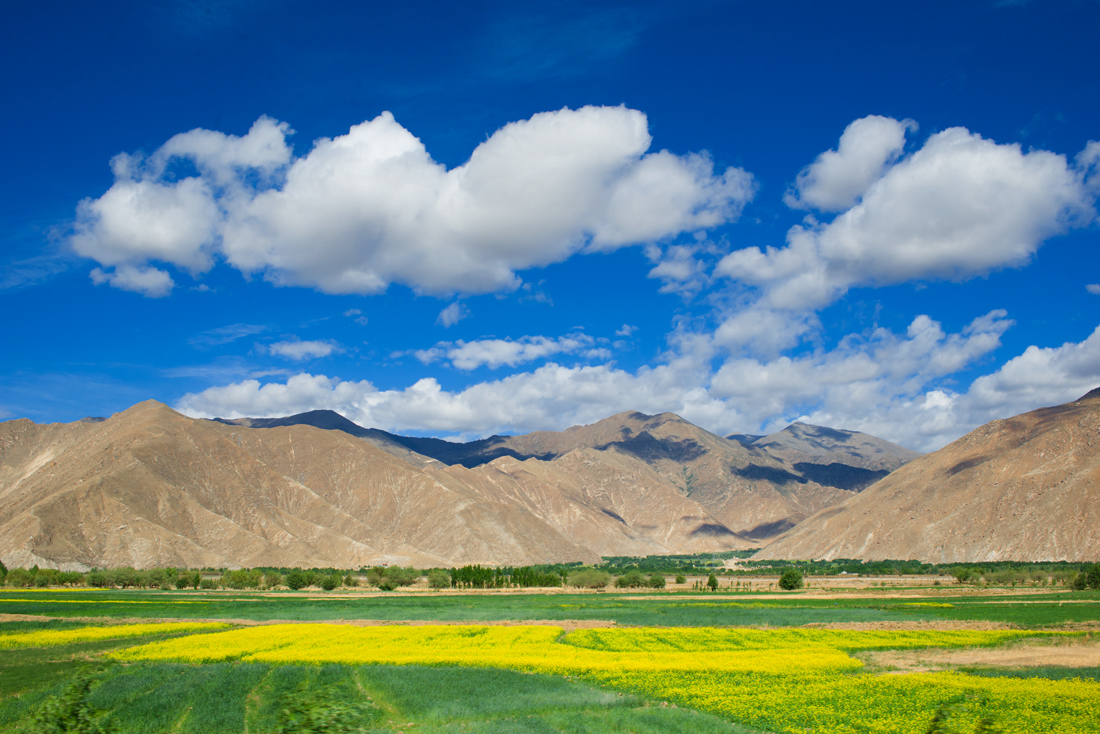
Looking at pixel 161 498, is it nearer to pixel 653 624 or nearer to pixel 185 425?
pixel 185 425

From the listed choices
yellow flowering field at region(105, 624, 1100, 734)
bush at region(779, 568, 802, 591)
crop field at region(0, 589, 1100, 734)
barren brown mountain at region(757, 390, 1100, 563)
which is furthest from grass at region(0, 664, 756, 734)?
barren brown mountain at region(757, 390, 1100, 563)

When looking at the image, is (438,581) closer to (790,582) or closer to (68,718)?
(790,582)

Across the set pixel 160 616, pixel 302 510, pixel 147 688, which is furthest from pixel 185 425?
pixel 147 688

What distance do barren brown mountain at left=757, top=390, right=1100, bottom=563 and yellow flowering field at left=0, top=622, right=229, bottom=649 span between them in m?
151

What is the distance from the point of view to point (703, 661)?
30641mm

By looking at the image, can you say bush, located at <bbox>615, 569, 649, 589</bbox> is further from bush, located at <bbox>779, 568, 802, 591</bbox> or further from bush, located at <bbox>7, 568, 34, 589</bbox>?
bush, located at <bbox>7, 568, 34, 589</bbox>

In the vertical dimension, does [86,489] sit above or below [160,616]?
above

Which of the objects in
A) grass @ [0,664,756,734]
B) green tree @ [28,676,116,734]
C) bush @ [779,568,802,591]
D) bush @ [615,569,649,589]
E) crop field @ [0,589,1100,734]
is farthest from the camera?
bush @ [615,569,649,589]

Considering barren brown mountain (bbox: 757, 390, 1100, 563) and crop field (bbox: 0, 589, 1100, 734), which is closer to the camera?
crop field (bbox: 0, 589, 1100, 734)

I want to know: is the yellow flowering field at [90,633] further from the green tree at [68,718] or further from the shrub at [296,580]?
the shrub at [296,580]

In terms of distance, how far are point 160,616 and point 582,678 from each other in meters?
43.3

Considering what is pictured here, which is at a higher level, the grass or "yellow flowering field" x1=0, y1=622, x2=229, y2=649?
the grass

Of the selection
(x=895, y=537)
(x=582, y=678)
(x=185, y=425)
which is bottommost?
(x=895, y=537)

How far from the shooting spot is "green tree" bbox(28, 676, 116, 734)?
16.4 m
